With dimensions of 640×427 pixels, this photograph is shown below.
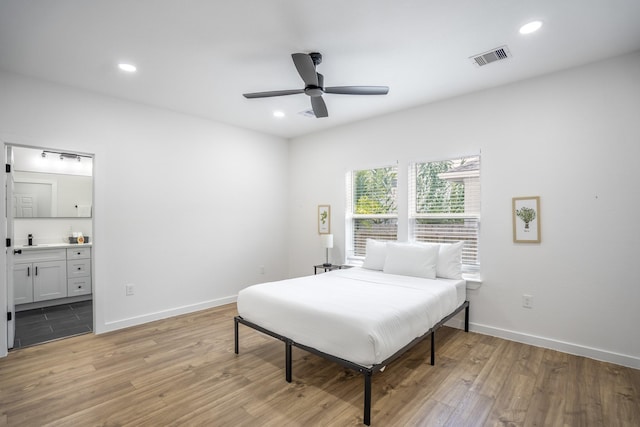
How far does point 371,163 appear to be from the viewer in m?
4.68

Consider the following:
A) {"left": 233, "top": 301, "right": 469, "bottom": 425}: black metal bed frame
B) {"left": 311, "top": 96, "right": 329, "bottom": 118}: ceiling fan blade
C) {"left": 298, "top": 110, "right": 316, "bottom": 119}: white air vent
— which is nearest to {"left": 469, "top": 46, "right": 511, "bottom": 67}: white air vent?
{"left": 311, "top": 96, "right": 329, "bottom": 118}: ceiling fan blade

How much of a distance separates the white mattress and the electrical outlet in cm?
58

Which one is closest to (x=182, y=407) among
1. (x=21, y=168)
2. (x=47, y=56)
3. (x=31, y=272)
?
(x=47, y=56)

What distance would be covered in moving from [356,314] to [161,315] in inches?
121

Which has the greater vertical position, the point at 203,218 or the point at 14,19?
the point at 14,19

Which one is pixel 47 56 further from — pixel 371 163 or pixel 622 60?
pixel 622 60

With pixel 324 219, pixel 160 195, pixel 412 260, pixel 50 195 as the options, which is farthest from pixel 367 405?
pixel 50 195

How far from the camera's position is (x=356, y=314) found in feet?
7.50

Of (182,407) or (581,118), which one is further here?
(581,118)

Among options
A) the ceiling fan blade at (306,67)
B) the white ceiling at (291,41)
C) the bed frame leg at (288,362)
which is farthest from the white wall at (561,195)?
the bed frame leg at (288,362)

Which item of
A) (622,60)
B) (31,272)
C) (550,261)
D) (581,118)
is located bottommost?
(31,272)

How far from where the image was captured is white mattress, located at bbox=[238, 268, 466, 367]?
2.17 meters

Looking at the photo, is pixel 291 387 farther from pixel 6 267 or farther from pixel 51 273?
pixel 51 273

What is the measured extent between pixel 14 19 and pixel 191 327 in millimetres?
3270
